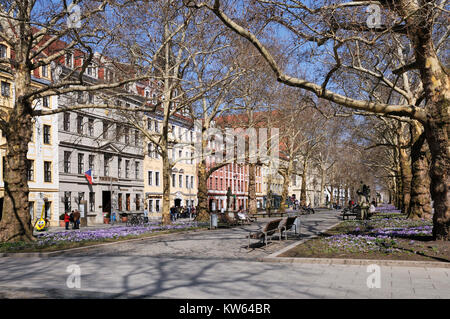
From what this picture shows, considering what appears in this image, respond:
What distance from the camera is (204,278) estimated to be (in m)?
9.28

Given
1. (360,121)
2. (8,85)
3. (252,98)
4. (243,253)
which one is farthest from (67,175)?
(243,253)

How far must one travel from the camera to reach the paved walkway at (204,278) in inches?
301

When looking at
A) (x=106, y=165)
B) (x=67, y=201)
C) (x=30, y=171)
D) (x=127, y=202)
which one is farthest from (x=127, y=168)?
(x=30, y=171)

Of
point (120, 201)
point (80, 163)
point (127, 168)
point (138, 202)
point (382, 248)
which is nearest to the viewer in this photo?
point (382, 248)

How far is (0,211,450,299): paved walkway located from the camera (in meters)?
7.66

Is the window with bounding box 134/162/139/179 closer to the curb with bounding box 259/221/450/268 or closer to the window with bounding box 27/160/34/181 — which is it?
the window with bounding box 27/160/34/181

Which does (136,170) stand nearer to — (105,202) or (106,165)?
(106,165)

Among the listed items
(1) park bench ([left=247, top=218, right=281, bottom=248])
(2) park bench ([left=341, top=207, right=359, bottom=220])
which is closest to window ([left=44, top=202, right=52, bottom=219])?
(2) park bench ([left=341, top=207, right=359, bottom=220])

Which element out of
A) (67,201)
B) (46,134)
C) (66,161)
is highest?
(46,134)

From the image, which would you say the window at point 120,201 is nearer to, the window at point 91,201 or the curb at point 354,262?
the window at point 91,201

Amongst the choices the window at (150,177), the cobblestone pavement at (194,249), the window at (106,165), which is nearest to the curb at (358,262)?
the cobblestone pavement at (194,249)

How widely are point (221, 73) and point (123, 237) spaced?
11582mm

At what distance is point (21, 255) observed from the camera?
46.1 feet
